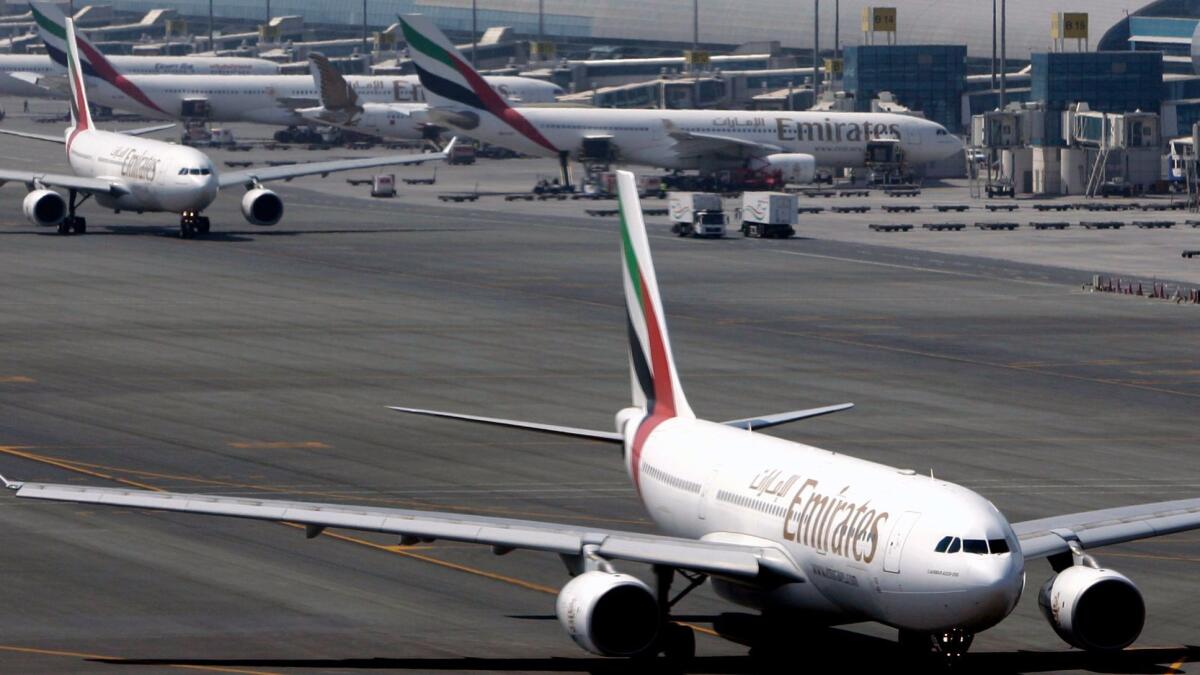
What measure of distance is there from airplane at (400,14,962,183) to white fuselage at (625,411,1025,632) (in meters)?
112

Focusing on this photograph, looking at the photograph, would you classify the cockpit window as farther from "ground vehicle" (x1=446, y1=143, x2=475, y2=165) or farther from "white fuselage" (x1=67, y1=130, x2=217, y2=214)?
"ground vehicle" (x1=446, y1=143, x2=475, y2=165)

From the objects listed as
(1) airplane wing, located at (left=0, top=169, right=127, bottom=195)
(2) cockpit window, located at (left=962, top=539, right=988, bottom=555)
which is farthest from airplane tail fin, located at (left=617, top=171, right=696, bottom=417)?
(1) airplane wing, located at (left=0, top=169, right=127, bottom=195)

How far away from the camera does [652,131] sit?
15062 cm

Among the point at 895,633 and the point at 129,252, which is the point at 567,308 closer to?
the point at 129,252

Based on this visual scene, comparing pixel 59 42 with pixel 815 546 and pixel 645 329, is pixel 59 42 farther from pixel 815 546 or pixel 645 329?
pixel 815 546

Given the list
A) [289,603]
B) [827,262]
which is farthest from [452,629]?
[827,262]

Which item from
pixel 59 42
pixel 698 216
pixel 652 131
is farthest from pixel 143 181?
pixel 59 42

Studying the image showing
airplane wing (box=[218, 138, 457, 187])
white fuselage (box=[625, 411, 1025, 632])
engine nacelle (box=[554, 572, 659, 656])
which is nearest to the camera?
white fuselage (box=[625, 411, 1025, 632])

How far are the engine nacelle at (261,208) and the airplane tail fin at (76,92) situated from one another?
11811mm

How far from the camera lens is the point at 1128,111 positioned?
168 meters

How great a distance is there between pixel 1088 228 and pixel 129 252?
55.5m

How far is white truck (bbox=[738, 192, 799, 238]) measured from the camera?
370 feet

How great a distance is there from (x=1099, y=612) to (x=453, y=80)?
121 m

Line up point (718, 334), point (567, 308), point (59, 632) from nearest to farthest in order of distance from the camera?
point (59, 632), point (718, 334), point (567, 308)
